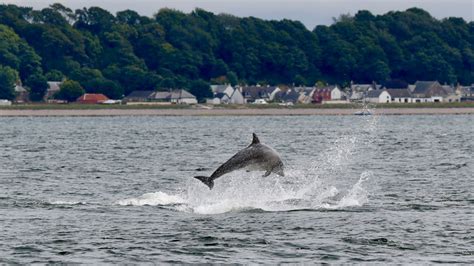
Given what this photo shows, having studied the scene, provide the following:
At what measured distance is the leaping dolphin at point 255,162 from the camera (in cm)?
3438

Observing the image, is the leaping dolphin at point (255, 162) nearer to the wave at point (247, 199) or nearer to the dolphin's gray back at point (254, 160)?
the dolphin's gray back at point (254, 160)

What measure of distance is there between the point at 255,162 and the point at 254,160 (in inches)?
2.8

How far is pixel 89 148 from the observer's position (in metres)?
81.5

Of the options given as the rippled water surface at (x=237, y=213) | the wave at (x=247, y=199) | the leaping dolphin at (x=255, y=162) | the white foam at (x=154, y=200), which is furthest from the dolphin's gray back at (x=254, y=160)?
the white foam at (x=154, y=200)

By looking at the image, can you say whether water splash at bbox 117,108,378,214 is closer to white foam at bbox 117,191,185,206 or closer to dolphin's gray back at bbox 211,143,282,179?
white foam at bbox 117,191,185,206

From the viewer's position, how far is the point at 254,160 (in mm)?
34750

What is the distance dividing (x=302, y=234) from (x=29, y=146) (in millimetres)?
56134

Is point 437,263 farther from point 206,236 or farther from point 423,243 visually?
point 206,236

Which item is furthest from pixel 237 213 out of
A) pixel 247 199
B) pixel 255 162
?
pixel 247 199

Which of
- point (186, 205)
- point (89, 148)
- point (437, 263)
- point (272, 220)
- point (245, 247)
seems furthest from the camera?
point (89, 148)

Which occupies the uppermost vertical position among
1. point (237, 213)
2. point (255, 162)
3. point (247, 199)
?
point (255, 162)

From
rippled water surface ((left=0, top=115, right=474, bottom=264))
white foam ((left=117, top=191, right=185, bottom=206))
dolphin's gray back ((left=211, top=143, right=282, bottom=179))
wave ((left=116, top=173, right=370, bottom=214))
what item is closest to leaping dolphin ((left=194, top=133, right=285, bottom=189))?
dolphin's gray back ((left=211, top=143, right=282, bottom=179))

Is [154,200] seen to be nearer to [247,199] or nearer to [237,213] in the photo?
A: [247,199]

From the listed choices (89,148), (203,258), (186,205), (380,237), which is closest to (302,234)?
(380,237)
